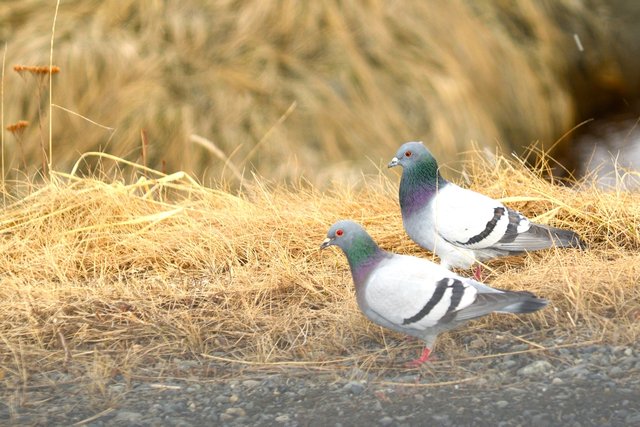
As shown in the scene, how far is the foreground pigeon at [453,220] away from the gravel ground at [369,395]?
43 cm

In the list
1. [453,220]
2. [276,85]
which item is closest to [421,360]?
[453,220]

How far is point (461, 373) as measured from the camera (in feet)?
8.77

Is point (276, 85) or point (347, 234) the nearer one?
point (347, 234)

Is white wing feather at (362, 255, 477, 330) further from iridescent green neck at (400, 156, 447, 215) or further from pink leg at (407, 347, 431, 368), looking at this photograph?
iridescent green neck at (400, 156, 447, 215)

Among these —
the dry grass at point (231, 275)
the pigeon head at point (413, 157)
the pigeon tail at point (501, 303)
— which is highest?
the pigeon head at point (413, 157)

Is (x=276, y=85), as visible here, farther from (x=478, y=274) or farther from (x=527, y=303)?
(x=527, y=303)

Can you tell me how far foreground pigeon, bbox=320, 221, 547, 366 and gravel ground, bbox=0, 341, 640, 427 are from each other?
14 cm

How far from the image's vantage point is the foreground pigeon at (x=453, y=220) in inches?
123

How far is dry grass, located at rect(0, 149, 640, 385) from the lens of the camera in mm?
2932

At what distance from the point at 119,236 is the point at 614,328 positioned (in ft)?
5.95

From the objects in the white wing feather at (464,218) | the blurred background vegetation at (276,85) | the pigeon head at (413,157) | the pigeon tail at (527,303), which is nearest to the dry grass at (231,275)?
the white wing feather at (464,218)

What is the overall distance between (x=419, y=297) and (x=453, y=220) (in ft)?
1.79

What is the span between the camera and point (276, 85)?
16.4ft

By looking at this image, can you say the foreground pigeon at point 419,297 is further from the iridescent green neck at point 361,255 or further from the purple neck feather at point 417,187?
the purple neck feather at point 417,187
